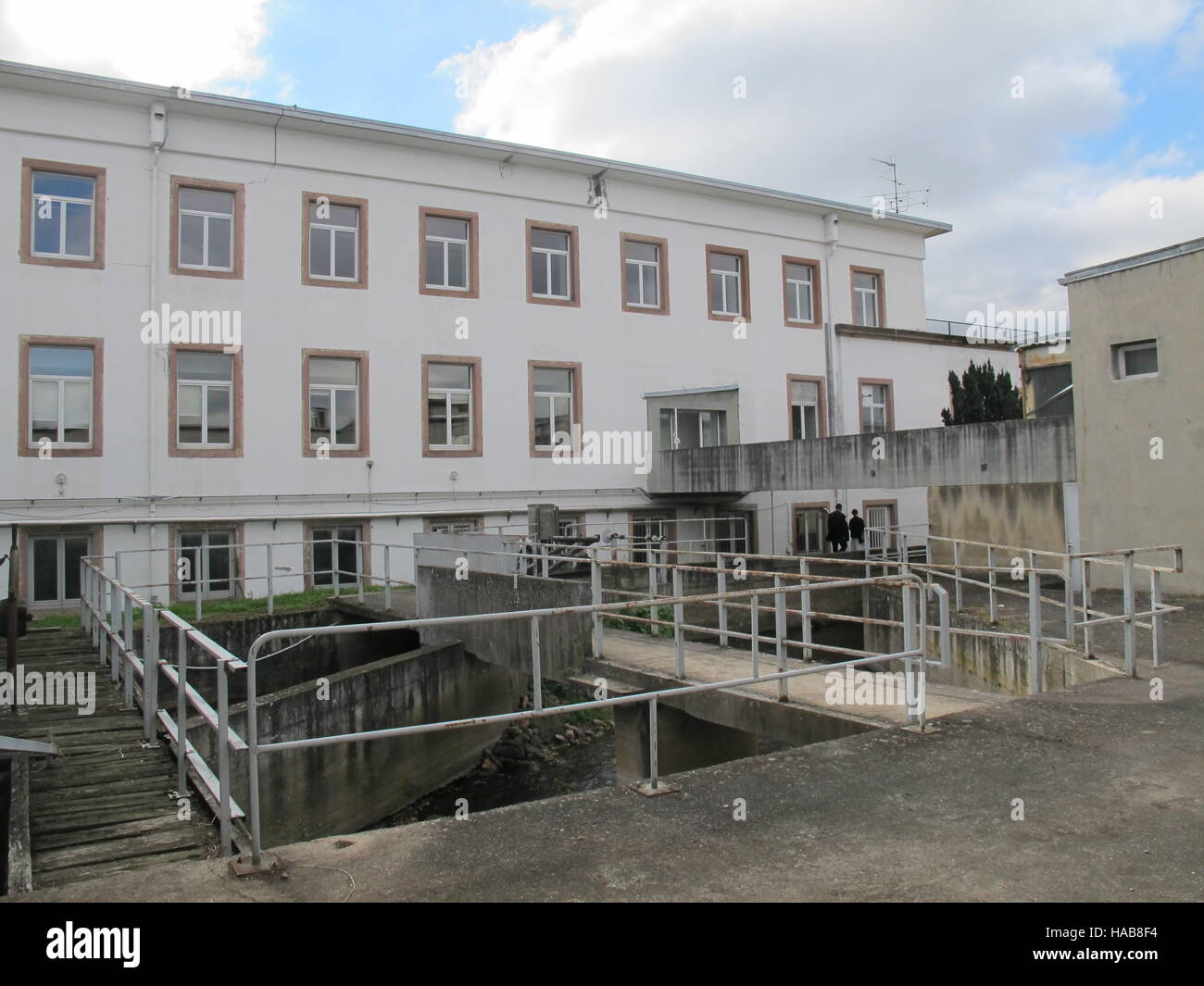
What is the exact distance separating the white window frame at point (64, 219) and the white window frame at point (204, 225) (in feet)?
4.74

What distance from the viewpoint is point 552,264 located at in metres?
22.3

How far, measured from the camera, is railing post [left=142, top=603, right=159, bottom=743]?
6852 millimetres

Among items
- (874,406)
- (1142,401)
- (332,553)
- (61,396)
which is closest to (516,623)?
(332,553)

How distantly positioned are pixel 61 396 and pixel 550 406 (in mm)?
10133

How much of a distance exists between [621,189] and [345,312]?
312 inches

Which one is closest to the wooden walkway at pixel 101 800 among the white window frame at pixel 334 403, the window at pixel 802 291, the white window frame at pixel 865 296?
the white window frame at pixel 334 403

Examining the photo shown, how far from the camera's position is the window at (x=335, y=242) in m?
19.3

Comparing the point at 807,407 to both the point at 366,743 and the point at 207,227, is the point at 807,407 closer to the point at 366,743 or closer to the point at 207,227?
the point at 207,227

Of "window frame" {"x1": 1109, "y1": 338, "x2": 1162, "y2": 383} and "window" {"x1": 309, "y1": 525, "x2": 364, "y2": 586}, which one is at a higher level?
"window frame" {"x1": 1109, "y1": 338, "x2": 1162, "y2": 383}

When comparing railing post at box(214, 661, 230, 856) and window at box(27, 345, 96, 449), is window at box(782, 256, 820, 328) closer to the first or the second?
window at box(27, 345, 96, 449)

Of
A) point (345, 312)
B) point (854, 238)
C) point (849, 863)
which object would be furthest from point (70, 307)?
point (854, 238)

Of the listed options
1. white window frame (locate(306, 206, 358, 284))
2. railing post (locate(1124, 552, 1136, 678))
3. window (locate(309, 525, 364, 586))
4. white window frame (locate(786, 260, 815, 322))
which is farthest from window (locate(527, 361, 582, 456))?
railing post (locate(1124, 552, 1136, 678))

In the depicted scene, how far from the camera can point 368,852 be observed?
4.43m

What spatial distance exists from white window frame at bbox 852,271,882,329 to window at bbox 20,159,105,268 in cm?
1958
